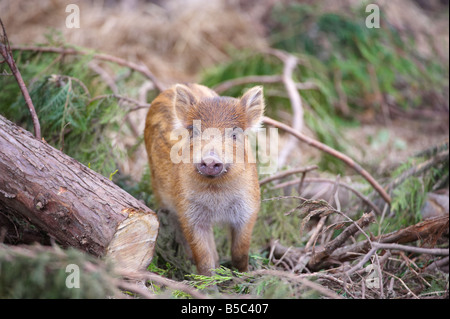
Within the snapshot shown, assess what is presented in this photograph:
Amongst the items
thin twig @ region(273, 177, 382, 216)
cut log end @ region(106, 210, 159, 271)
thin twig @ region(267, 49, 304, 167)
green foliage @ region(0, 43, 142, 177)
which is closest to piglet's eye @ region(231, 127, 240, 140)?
cut log end @ region(106, 210, 159, 271)

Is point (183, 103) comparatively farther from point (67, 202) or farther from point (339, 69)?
point (339, 69)

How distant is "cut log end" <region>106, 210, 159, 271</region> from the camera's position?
11.1 feet

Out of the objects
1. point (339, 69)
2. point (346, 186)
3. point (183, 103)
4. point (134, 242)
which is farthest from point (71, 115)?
point (339, 69)

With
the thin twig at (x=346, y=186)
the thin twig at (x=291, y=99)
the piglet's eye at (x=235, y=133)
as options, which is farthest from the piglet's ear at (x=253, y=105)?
the thin twig at (x=291, y=99)

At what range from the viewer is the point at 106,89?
648 centimetres

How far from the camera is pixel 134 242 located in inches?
139

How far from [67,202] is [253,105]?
2.14m

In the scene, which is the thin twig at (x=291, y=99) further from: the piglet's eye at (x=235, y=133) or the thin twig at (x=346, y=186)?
the piglet's eye at (x=235, y=133)

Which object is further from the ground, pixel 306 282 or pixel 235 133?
pixel 235 133

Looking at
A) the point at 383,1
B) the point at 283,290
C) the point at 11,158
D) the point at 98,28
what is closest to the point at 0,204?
the point at 11,158

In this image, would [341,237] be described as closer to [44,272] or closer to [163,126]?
[163,126]

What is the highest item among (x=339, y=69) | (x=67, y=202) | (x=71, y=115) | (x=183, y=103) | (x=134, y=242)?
(x=339, y=69)

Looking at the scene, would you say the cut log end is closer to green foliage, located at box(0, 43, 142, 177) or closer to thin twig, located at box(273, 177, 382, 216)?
green foliage, located at box(0, 43, 142, 177)

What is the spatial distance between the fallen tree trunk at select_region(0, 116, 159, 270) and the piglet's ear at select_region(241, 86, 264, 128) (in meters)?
1.60
